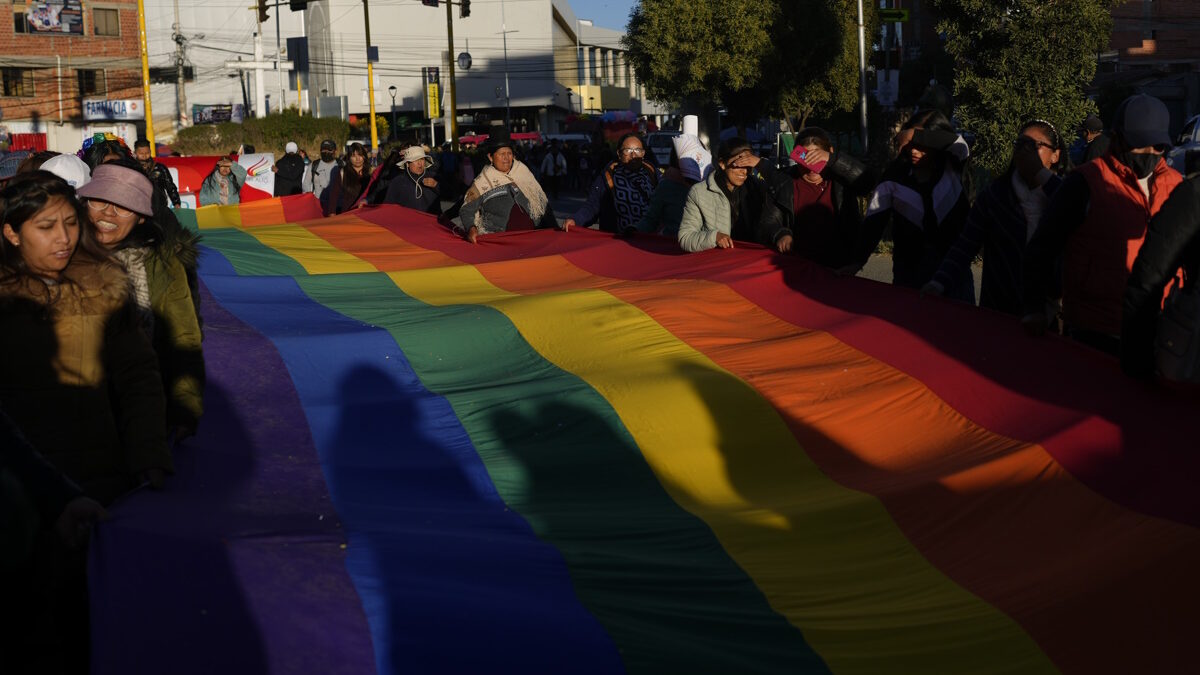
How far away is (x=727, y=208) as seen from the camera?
8.46 m

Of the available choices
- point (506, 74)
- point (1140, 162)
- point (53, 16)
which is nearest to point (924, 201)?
point (1140, 162)

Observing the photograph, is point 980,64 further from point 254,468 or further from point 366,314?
point 254,468

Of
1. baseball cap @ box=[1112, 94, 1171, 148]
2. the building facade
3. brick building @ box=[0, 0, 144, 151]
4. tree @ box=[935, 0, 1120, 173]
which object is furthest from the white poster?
the building facade

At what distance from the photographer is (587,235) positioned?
32.2ft

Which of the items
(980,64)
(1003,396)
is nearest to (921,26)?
(980,64)

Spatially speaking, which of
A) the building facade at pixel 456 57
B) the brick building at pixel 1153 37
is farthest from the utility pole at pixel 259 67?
the brick building at pixel 1153 37

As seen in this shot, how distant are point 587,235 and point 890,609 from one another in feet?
20.0

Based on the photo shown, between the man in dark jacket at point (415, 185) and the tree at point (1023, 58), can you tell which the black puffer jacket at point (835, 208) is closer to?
the man in dark jacket at point (415, 185)

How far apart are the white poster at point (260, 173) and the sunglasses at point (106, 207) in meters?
16.1

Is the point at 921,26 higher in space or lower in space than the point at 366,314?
higher

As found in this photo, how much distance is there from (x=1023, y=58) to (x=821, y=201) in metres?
13.1

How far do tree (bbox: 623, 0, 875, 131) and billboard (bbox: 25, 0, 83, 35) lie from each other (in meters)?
41.8

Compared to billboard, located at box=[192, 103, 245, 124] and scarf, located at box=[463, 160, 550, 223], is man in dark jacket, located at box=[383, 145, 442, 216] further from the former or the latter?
billboard, located at box=[192, 103, 245, 124]

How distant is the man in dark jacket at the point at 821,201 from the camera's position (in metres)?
8.00
